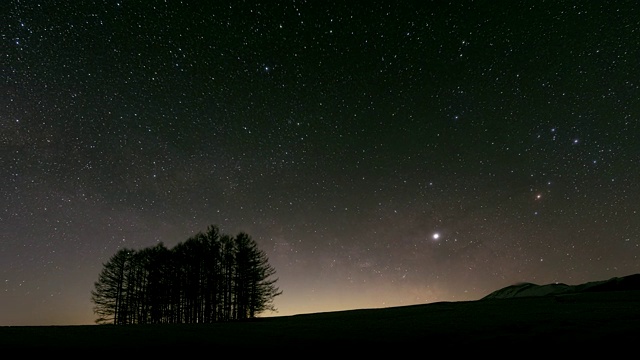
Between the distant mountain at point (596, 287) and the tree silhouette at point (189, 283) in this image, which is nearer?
the distant mountain at point (596, 287)

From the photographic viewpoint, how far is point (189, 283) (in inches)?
1064

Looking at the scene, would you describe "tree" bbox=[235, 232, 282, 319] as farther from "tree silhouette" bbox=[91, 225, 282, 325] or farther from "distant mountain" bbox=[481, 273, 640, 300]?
"distant mountain" bbox=[481, 273, 640, 300]

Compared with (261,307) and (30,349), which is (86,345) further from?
(261,307)

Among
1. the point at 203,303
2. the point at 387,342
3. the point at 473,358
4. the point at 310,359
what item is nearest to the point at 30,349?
the point at 310,359

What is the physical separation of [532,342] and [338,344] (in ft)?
5.02

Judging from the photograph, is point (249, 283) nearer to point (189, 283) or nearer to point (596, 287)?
point (189, 283)

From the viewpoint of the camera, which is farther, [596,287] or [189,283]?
[189,283]

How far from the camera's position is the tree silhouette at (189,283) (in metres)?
26.5

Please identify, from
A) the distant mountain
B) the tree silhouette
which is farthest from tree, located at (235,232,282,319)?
Result: the distant mountain

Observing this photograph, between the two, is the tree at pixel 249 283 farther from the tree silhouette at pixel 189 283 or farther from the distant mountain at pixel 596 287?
the distant mountain at pixel 596 287

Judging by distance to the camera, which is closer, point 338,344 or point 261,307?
point 338,344

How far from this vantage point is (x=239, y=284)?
2653 centimetres

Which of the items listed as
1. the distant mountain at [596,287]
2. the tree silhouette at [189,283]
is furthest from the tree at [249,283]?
the distant mountain at [596,287]

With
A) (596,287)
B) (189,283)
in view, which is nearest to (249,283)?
(189,283)
